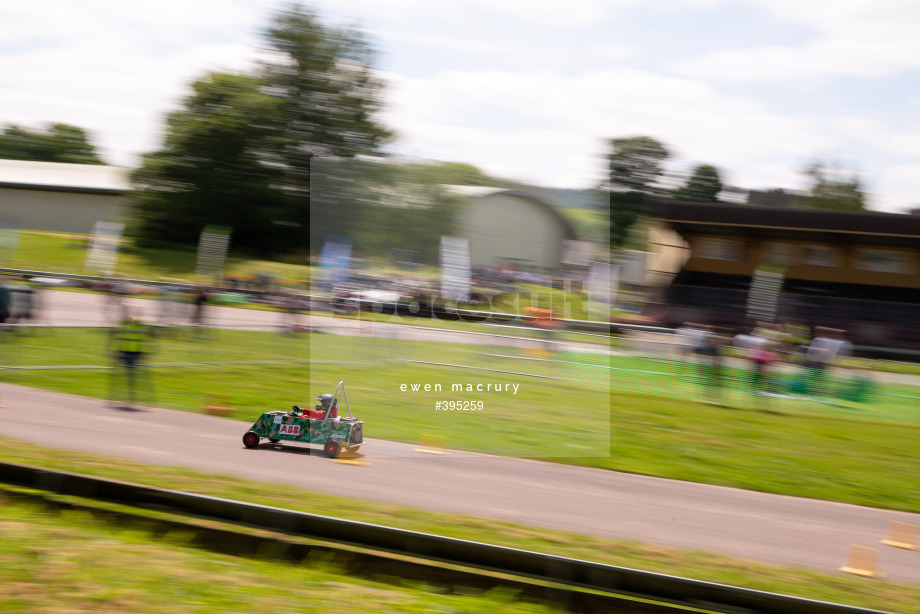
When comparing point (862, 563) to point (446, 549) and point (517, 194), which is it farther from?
point (517, 194)

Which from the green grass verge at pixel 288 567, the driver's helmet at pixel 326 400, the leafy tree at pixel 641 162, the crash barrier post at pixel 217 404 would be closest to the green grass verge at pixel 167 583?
the green grass verge at pixel 288 567

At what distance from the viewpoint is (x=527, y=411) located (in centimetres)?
965

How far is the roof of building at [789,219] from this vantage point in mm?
36094

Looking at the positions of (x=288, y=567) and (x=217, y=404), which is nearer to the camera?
(x=288, y=567)

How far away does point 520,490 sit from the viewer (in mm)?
10031

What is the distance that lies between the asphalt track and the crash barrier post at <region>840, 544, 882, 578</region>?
17 cm

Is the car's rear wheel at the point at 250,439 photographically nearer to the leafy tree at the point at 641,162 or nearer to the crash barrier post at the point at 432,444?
the crash barrier post at the point at 432,444

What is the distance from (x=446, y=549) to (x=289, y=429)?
16.0ft

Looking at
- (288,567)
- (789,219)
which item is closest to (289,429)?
(288,567)

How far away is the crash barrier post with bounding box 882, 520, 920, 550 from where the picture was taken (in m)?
9.38

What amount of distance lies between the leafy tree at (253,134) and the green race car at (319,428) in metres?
31.8

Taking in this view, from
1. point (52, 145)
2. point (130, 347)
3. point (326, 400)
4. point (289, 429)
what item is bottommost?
point (289, 429)

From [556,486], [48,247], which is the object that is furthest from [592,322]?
[48,247]

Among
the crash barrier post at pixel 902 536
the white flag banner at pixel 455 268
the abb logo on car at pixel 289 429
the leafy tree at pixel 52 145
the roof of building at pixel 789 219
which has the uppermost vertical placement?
the leafy tree at pixel 52 145
